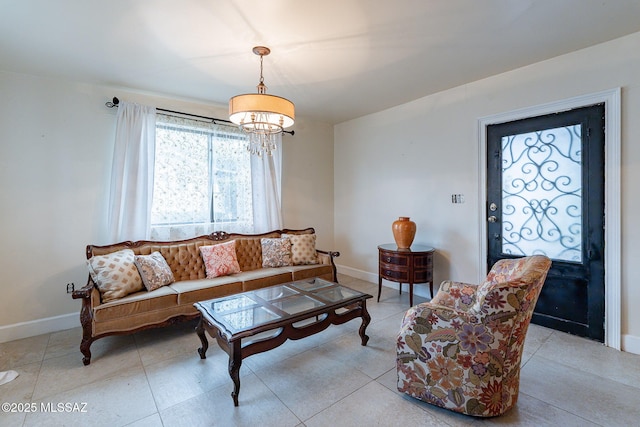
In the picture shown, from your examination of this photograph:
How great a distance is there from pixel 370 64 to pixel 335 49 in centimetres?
46

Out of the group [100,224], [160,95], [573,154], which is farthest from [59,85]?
[573,154]

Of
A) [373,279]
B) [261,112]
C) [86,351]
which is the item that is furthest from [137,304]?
[373,279]

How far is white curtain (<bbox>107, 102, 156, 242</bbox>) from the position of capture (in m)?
3.13

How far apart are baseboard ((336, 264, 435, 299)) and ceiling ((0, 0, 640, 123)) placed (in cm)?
260

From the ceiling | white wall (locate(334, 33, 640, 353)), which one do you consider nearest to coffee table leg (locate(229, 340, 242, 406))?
the ceiling

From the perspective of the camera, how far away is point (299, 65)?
279cm

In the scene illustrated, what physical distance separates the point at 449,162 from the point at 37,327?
4.84 metres

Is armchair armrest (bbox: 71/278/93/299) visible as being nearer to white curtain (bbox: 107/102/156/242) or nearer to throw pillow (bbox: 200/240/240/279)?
white curtain (bbox: 107/102/156/242)

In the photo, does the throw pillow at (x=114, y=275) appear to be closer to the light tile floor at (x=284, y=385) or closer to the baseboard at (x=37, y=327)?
the light tile floor at (x=284, y=385)

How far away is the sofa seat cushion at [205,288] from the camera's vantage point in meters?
2.78

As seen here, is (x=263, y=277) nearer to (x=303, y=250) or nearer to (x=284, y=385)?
(x=303, y=250)

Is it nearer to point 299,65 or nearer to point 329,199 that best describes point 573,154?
point 299,65

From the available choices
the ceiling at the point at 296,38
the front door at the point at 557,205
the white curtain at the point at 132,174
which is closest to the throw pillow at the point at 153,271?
the white curtain at the point at 132,174

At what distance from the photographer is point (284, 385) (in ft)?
6.63
